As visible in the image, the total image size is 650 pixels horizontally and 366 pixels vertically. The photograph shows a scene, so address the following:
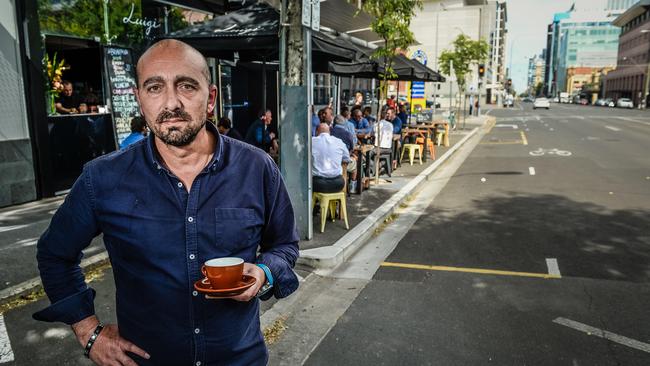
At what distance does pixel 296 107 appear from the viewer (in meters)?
6.39

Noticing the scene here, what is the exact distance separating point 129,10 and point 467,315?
9.41m

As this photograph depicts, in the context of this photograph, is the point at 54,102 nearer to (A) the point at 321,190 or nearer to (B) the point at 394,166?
(A) the point at 321,190

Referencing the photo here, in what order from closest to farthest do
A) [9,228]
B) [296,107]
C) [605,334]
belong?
1. [605,334]
2. [296,107]
3. [9,228]

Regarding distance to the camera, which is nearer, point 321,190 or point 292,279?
point 292,279

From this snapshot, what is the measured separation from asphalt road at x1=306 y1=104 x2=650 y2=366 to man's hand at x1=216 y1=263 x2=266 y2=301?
2.22m

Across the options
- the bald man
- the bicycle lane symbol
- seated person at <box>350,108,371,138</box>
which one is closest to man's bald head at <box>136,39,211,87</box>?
the bald man

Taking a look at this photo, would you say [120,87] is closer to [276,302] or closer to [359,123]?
[359,123]

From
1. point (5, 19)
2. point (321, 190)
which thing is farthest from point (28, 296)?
point (5, 19)

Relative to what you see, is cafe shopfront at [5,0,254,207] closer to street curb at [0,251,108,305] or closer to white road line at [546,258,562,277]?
street curb at [0,251,108,305]

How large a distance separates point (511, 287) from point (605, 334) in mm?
1139

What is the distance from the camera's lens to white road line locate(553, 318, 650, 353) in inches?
153

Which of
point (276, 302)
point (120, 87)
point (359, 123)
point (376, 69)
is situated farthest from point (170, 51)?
point (359, 123)

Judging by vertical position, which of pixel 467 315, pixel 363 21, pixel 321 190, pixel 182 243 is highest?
pixel 363 21

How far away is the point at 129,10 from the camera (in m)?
10.4
